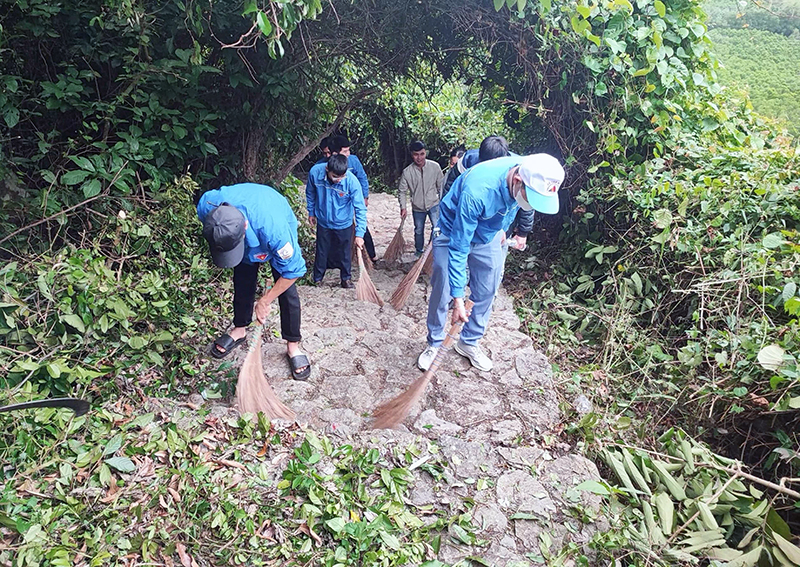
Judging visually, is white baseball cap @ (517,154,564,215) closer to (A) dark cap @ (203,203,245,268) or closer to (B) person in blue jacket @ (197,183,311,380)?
(B) person in blue jacket @ (197,183,311,380)

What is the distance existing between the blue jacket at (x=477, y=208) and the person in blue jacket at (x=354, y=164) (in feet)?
6.55

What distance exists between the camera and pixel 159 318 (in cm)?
342

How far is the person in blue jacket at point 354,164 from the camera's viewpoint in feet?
15.9

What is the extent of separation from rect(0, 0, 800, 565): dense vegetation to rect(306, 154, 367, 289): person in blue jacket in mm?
1028

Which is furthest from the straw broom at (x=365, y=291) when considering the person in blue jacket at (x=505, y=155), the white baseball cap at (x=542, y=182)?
the white baseball cap at (x=542, y=182)

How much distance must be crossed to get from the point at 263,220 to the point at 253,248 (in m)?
0.27

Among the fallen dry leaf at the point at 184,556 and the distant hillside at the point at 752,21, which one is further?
the distant hillside at the point at 752,21

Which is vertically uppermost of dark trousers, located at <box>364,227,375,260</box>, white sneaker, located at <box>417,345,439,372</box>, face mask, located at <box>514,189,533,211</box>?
face mask, located at <box>514,189,533,211</box>

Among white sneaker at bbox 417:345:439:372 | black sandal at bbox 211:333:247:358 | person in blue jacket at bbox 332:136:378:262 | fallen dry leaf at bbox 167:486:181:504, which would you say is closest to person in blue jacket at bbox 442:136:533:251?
white sneaker at bbox 417:345:439:372

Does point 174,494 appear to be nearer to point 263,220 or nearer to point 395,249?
point 263,220

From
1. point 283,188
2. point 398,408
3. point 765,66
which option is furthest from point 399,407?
point 765,66

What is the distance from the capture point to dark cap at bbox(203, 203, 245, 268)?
8.78 ft

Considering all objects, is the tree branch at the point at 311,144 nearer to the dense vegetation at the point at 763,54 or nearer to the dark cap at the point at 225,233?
the dark cap at the point at 225,233

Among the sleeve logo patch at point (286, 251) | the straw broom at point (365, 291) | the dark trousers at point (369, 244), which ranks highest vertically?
the sleeve logo patch at point (286, 251)
